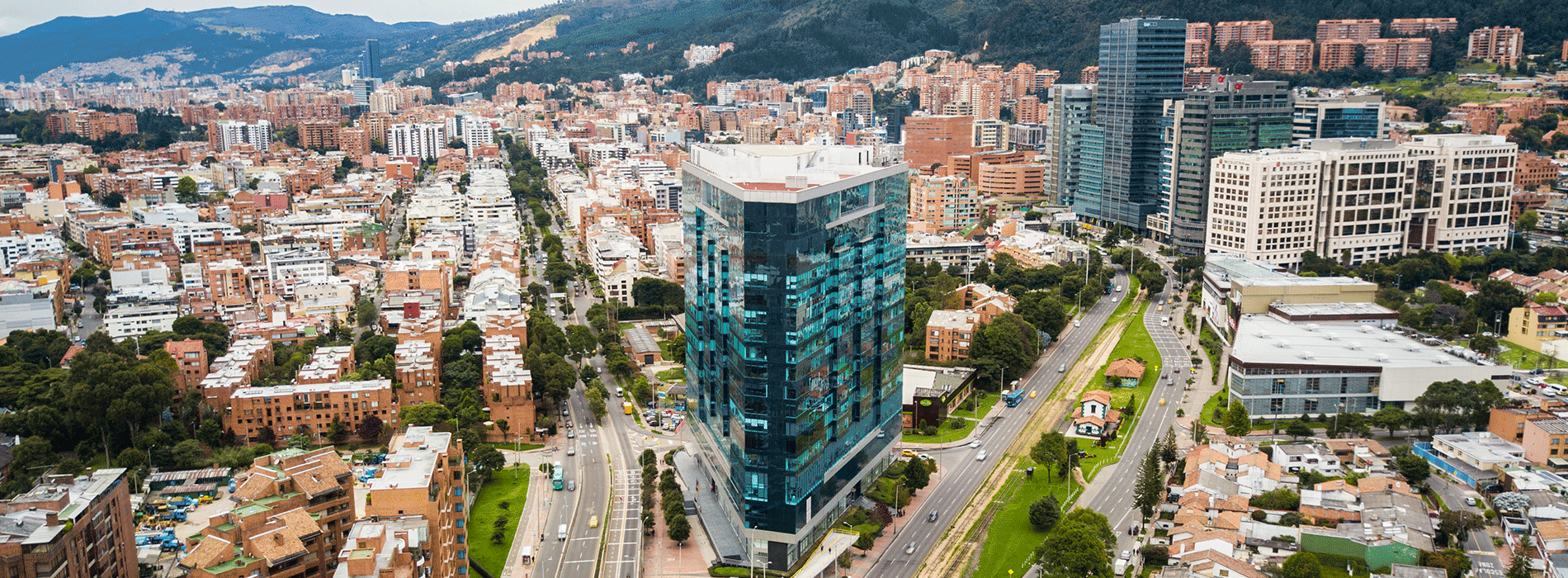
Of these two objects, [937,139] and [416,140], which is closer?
[937,139]

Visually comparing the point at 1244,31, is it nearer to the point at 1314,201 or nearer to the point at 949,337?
the point at 1314,201

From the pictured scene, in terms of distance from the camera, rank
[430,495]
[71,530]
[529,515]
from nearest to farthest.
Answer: [71,530], [430,495], [529,515]

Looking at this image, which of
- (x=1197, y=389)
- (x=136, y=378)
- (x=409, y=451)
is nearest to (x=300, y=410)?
(x=136, y=378)

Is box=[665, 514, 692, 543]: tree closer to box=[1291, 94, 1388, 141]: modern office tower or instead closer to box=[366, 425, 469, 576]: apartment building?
box=[366, 425, 469, 576]: apartment building

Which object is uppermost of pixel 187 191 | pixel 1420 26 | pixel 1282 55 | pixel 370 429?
pixel 1420 26

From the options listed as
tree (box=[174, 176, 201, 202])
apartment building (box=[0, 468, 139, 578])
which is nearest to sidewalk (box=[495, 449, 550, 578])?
apartment building (box=[0, 468, 139, 578])

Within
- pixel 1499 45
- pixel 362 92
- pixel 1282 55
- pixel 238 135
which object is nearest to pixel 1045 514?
pixel 1499 45

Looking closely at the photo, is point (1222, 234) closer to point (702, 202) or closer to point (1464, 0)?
point (702, 202)
